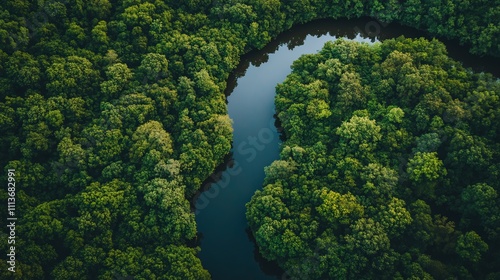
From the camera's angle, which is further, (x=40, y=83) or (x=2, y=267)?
(x=40, y=83)

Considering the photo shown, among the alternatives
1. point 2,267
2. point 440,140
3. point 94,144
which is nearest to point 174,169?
point 94,144

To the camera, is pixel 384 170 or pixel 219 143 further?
pixel 219 143

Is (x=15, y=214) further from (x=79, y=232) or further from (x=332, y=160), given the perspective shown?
(x=332, y=160)

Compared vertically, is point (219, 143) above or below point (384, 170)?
above
